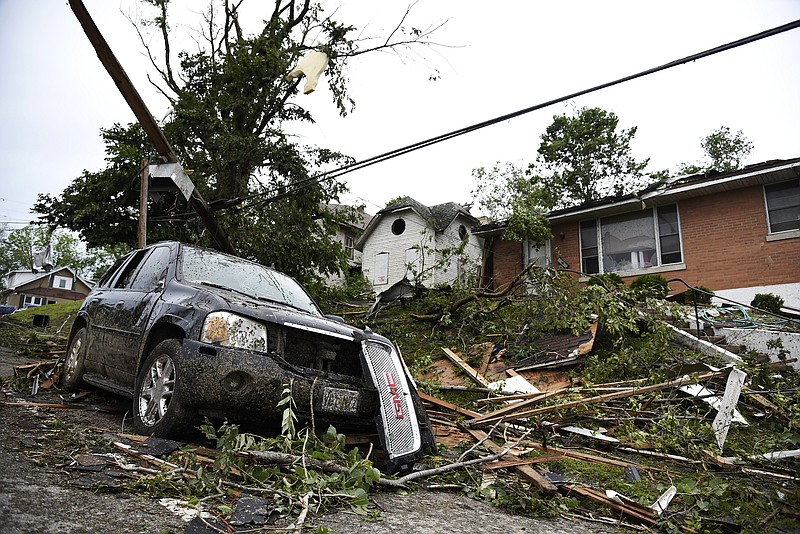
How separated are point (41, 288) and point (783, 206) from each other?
68474 millimetres

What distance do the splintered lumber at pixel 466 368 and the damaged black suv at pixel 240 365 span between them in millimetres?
3072

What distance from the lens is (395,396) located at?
3.66 meters

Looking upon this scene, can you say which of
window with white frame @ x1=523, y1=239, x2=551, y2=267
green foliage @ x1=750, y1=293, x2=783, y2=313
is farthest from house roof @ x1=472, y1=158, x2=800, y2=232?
green foliage @ x1=750, y1=293, x2=783, y2=313

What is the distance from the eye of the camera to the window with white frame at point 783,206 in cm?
1188

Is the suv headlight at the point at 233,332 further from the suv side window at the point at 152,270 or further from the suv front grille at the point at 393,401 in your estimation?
the suv side window at the point at 152,270

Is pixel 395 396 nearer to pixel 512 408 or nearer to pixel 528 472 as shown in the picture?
pixel 528 472

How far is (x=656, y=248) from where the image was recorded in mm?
14031

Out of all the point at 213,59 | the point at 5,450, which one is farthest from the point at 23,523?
the point at 213,59

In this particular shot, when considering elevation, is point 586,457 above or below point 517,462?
below

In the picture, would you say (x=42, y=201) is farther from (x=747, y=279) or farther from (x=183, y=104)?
(x=747, y=279)

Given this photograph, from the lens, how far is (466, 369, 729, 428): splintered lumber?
17.4 feet

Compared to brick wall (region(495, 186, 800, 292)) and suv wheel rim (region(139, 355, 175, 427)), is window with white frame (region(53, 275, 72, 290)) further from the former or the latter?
suv wheel rim (region(139, 355, 175, 427))

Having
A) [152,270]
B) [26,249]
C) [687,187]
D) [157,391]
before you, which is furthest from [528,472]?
[26,249]

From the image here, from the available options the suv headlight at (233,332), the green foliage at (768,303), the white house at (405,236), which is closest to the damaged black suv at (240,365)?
the suv headlight at (233,332)
